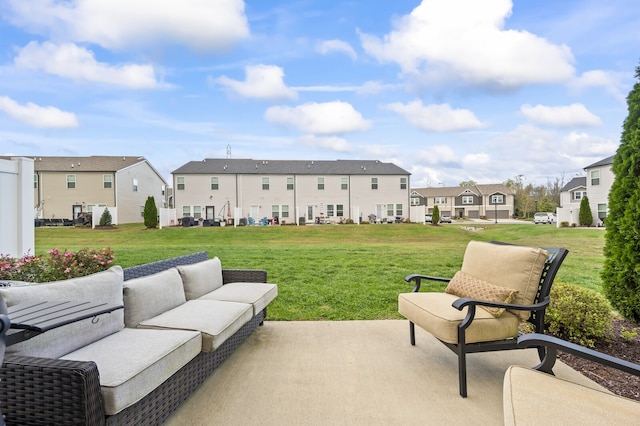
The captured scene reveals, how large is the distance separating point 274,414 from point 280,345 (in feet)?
4.34

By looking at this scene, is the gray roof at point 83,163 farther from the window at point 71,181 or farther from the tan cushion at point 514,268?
the tan cushion at point 514,268

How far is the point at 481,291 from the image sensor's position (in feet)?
10.1

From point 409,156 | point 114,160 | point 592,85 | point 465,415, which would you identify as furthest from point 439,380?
point 114,160

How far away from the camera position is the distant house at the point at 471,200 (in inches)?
1978

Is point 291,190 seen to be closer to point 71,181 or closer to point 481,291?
point 71,181

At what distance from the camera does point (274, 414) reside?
234 cm

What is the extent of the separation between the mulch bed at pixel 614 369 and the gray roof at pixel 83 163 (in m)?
28.8

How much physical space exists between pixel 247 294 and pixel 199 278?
1.89 feet

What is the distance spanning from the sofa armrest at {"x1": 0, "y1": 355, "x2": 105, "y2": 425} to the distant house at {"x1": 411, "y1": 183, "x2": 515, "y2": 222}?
48775 millimetres

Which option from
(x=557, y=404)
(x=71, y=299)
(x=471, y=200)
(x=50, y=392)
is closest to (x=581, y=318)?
(x=557, y=404)

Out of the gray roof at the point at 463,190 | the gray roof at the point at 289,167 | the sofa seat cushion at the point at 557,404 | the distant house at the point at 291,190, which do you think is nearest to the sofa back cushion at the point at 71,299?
the sofa seat cushion at the point at 557,404

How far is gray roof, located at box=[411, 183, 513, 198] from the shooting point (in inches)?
2030

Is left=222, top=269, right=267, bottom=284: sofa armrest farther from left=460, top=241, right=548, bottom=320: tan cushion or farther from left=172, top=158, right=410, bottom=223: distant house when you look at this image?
left=172, top=158, right=410, bottom=223: distant house

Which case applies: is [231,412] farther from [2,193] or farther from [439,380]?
[2,193]
